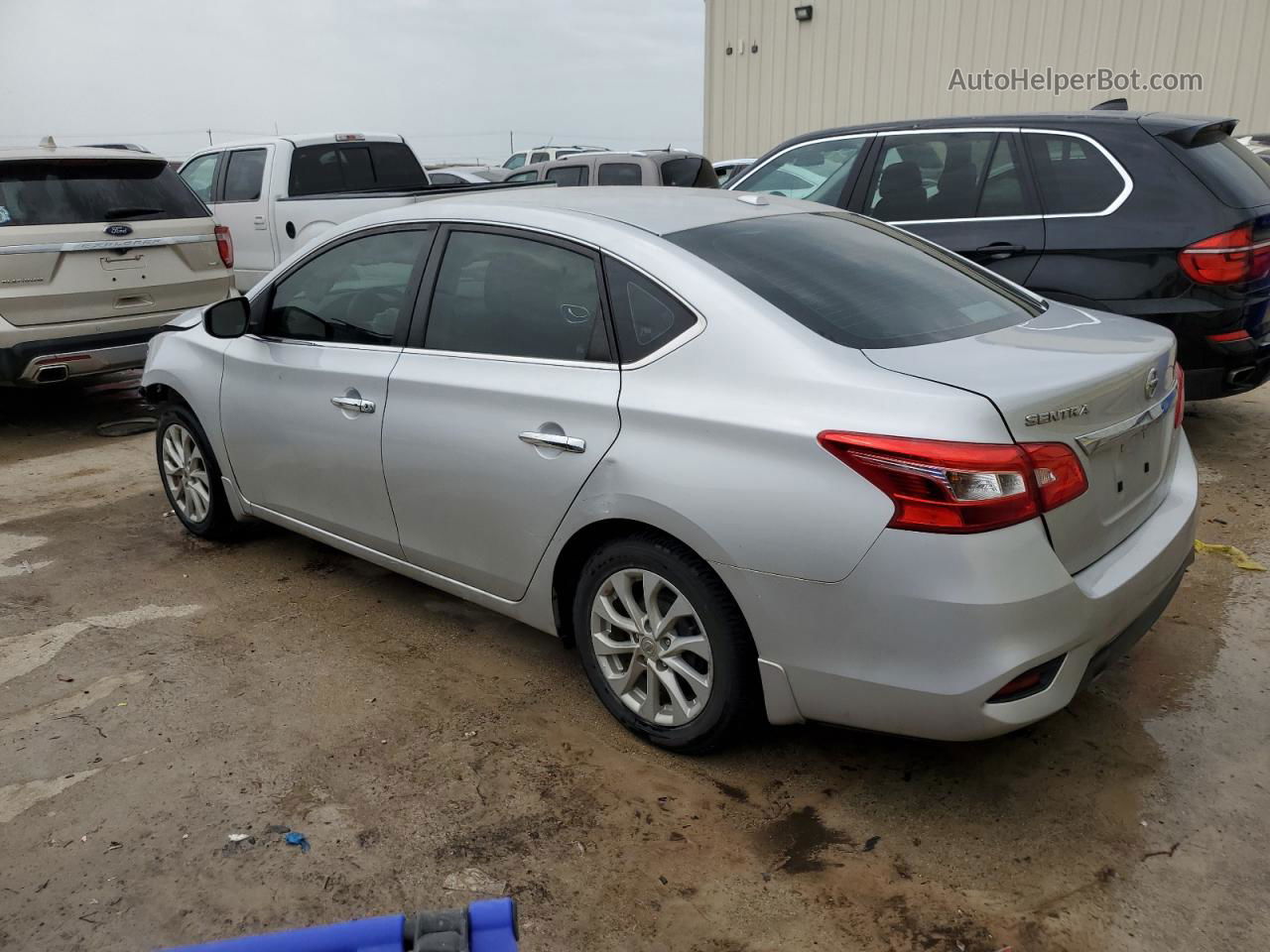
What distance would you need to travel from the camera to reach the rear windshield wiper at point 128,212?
6.92 m

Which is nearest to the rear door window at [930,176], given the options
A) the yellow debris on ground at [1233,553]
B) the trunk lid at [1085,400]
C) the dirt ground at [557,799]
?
the yellow debris on ground at [1233,553]

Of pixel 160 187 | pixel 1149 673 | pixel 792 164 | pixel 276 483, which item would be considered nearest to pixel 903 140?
pixel 792 164

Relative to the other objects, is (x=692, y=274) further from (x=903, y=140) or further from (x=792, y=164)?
(x=792, y=164)

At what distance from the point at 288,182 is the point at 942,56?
440 inches

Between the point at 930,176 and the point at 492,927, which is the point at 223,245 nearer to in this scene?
the point at 930,176

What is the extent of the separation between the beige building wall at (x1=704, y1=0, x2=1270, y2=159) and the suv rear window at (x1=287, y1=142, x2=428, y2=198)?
9393mm

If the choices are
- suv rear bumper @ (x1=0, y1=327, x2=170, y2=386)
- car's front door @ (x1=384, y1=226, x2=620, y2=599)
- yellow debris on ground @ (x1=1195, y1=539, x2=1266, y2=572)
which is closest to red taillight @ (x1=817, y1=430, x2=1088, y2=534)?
car's front door @ (x1=384, y1=226, x2=620, y2=599)

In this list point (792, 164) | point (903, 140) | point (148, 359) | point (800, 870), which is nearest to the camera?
point (800, 870)

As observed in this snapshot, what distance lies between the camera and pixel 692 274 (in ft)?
9.71

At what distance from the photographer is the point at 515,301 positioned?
340 cm

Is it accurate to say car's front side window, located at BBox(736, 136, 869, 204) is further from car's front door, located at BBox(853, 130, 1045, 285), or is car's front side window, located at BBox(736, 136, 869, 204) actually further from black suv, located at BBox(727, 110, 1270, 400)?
black suv, located at BBox(727, 110, 1270, 400)

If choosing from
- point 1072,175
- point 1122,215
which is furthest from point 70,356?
point 1122,215

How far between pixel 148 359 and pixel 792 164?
4.05 m

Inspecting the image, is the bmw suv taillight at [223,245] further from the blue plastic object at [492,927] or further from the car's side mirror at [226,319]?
the blue plastic object at [492,927]
